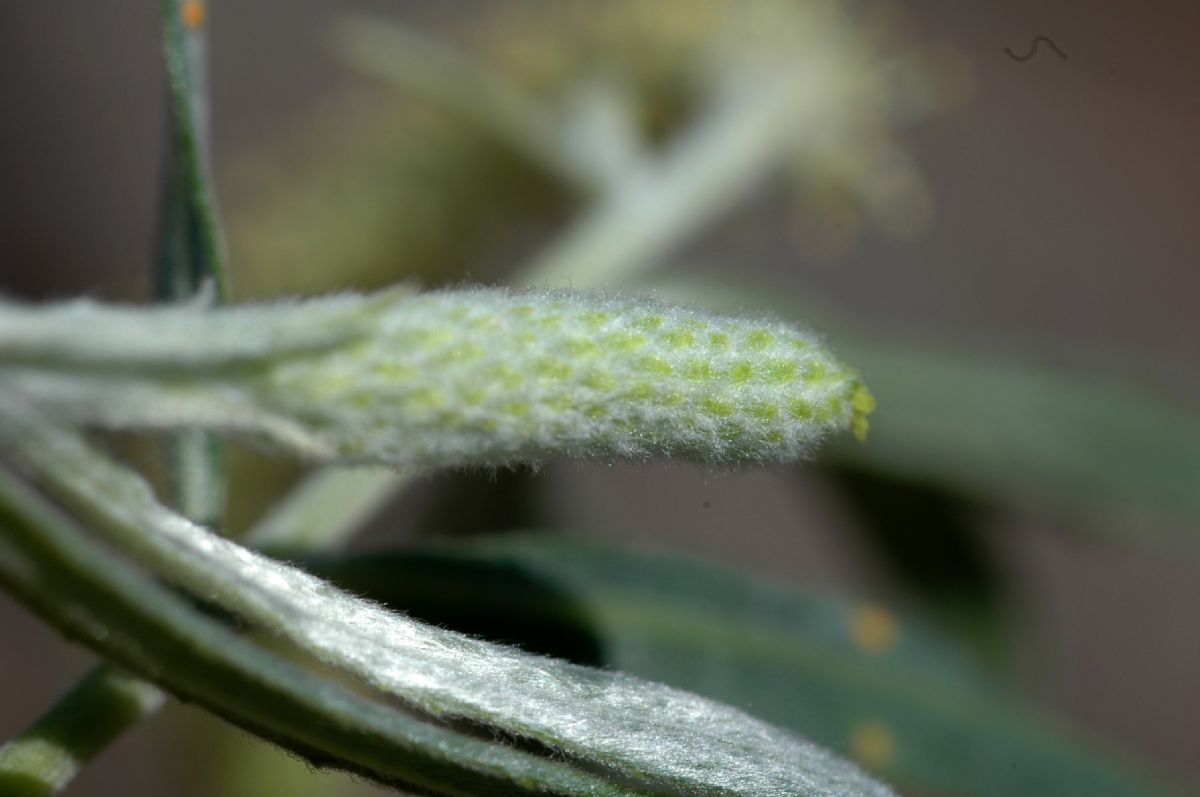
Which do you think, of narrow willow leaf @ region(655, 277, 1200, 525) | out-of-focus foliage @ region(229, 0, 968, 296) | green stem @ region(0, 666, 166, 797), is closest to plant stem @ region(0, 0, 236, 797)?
green stem @ region(0, 666, 166, 797)

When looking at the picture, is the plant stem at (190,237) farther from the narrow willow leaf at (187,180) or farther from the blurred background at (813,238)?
the blurred background at (813,238)

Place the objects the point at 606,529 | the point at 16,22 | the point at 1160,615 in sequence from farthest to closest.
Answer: the point at 1160,615, the point at 16,22, the point at 606,529

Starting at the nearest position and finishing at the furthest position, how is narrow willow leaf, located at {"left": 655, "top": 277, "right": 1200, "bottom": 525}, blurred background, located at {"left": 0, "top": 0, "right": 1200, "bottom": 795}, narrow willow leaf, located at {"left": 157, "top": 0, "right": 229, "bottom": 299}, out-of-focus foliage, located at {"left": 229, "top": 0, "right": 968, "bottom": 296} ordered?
narrow willow leaf, located at {"left": 157, "top": 0, "right": 229, "bottom": 299} < narrow willow leaf, located at {"left": 655, "top": 277, "right": 1200, "bottom": 525} < blurred background, located at {"left": 0, "top": 0, "right": 1200, "bottom": 795} < out-of-focus foliage, located at {"left": 229, "top": 0, "right": 968, "bottom": 296}

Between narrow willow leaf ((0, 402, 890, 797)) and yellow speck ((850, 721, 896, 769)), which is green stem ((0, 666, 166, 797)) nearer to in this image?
narrow willow leaf ((0, 402, 890, 797))

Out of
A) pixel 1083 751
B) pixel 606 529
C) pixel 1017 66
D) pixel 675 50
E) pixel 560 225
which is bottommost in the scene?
pixel 1083 751

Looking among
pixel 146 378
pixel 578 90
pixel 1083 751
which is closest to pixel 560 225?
pixel 578 90

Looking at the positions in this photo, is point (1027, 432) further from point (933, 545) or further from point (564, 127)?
point (564, 127)

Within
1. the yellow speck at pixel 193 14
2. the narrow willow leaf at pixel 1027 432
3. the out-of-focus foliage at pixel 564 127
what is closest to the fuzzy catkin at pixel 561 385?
the yellow speck at pixel 193 14

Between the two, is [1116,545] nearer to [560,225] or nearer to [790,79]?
[790,79]
